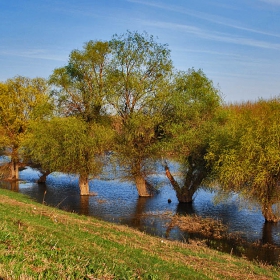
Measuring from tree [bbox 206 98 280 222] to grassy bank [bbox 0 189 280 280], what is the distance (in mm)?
11463

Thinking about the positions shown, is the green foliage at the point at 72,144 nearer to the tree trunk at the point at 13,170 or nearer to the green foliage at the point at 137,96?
the green foliage at the point at 137,96

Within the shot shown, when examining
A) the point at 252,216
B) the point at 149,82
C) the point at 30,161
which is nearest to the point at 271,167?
the point at 252,216

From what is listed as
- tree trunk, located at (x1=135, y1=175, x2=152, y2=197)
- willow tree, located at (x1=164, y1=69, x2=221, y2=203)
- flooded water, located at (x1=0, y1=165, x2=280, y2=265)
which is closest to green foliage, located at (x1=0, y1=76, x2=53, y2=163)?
flooded water, located at (x1=0, y1=165, x2=280, y2=265)

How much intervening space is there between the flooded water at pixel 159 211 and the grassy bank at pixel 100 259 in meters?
5.05

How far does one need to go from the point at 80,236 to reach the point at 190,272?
4.97 meters

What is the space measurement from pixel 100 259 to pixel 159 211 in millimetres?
22207

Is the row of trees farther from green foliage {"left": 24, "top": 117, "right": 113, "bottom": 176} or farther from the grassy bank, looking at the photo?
the grassy bank

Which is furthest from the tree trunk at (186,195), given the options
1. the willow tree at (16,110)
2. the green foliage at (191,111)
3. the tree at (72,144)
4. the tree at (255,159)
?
the willow tree at (16,110)

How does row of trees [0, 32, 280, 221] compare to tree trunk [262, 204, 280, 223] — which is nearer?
tree trunk [262, 204, 280, 223]

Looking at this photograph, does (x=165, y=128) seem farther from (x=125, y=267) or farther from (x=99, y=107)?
(x=125, y=267)

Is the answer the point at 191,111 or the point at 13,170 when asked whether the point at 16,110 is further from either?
the point at 191,111

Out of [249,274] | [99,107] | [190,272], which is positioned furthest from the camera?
[99,107]

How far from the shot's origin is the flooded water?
22922 mm

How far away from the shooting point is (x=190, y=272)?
1238 centimetres
